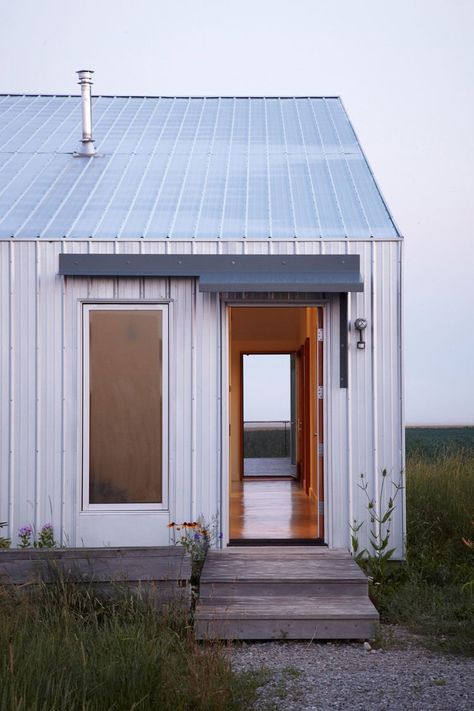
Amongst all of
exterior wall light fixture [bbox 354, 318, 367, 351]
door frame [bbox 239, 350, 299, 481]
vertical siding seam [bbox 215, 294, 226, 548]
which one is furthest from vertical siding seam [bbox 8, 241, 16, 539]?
door frame [bbox 239, 350, 299, 481]

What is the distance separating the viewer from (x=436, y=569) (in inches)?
380

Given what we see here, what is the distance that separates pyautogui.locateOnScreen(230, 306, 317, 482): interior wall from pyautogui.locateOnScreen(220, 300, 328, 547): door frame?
17.4ft

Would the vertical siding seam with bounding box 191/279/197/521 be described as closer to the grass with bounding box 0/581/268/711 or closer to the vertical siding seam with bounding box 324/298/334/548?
the vertical siding seam with bounding box 324/298/334/548

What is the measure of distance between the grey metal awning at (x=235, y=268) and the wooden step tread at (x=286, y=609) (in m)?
2.84

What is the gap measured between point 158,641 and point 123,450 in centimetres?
373

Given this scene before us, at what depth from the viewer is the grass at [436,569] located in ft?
26.7

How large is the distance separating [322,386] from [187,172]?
10.6ft

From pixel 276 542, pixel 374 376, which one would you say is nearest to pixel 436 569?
pixel 276 542

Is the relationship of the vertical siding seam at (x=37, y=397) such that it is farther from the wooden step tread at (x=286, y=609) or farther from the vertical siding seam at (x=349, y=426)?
the vertical siding seam at (x=349, y=426)

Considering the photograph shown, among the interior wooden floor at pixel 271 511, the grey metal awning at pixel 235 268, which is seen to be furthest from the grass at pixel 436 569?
the grey metal awning at pixel 235 268

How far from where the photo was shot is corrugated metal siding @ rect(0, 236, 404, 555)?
9.64 metres

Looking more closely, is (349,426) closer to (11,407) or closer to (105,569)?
(105,569)

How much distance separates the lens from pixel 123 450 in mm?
9758

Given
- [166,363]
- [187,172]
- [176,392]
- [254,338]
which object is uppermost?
[187,172]
